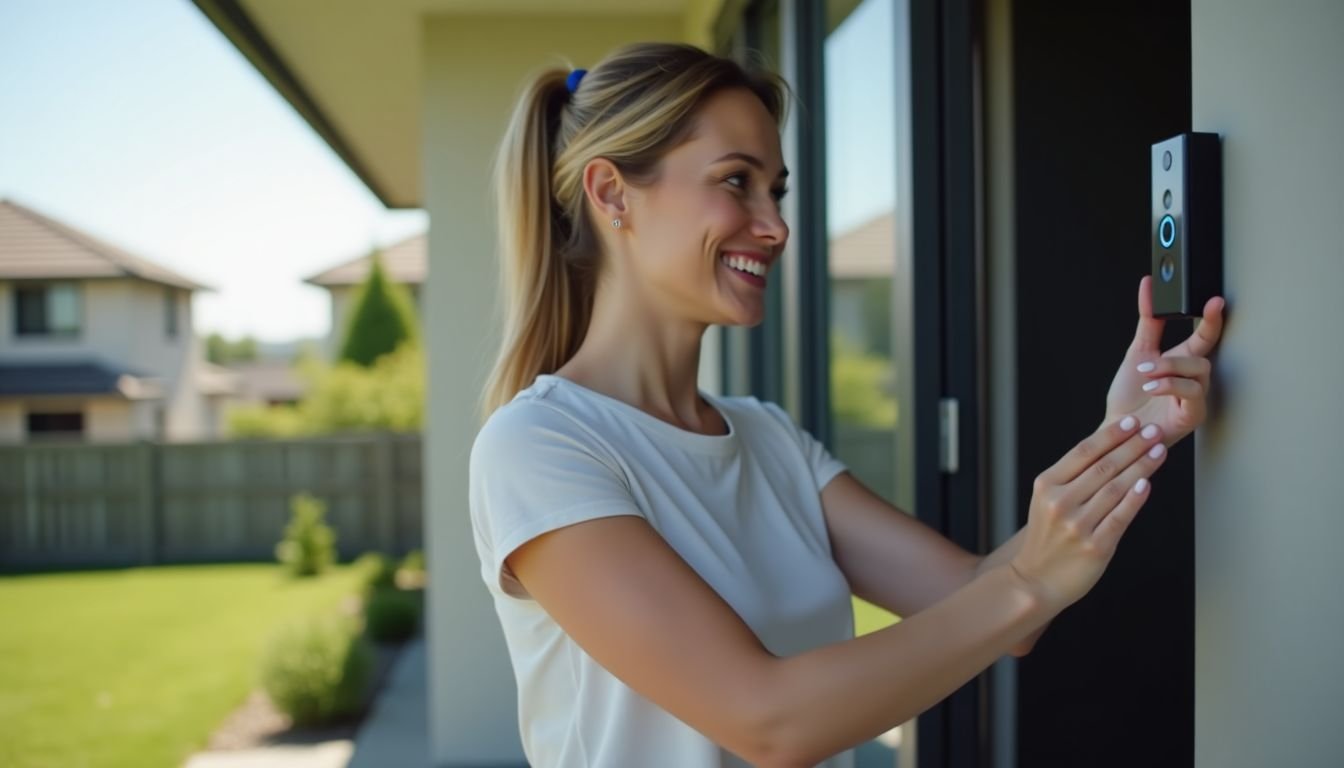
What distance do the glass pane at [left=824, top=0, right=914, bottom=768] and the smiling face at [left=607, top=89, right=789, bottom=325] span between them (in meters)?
0.77

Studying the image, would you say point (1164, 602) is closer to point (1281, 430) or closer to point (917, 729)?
point (917, 729)

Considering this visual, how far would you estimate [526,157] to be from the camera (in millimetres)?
1594

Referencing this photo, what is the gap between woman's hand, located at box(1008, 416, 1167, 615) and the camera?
3.21 feet

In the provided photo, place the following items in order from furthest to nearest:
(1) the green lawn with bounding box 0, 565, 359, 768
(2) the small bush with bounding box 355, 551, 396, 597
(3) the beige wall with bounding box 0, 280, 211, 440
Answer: (3) the beige wall with bounding box 0, 280, 211, 440 → (2) the small bush with bounding box 355, 551, 396, 597 → (1) the green lawn with bounding box 0, 565, 359, 768

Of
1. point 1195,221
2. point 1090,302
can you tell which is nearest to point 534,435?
point 1195,221

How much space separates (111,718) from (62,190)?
24986mm

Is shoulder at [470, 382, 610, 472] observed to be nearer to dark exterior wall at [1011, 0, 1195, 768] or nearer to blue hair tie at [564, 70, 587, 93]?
blue hair tie at [564, 70, 587, 93]

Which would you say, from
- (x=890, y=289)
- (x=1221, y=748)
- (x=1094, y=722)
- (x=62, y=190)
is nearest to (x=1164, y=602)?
(x=1094, y=722)

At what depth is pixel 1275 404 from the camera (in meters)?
0.91

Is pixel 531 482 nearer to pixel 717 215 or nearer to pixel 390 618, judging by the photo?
pixel 717 215

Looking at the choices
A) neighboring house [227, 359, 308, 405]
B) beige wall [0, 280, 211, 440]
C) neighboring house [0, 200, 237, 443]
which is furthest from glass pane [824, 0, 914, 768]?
neighboring house [227, 359, 308, 405]

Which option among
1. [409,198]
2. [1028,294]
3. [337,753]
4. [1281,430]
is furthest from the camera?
[409,198]

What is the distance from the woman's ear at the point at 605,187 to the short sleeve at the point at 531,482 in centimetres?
32

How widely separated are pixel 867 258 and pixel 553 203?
111cm
